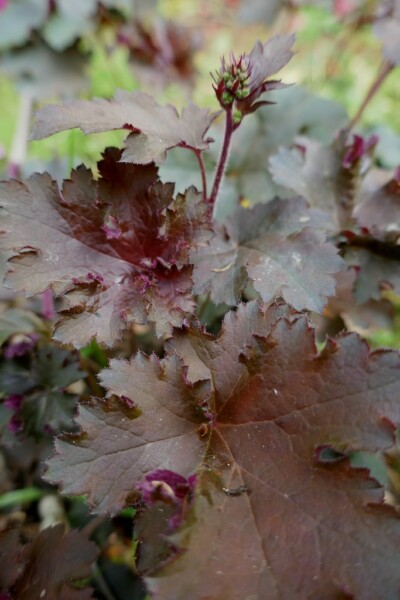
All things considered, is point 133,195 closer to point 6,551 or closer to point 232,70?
point 232,70

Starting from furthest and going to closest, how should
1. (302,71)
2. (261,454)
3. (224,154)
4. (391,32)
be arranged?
(302,71) < (391,32) < (224,154) < (261,454)

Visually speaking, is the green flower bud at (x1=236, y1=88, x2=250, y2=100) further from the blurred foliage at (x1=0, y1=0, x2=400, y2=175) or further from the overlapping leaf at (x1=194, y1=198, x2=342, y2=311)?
the blurred foliage at (x1=0, y1=0, x2=400, y2=175)

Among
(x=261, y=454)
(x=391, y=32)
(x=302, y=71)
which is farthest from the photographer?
(x=302, y=71)

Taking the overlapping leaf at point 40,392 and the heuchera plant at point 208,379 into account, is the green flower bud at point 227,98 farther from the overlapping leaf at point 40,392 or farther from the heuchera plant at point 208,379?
the overlapping leaf at point 40,392

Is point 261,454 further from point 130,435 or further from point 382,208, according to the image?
point 382,208

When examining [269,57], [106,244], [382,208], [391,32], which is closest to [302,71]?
[391,32]

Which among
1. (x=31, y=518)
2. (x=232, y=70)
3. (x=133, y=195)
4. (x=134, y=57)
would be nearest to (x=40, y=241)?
(x=133, y=195)
